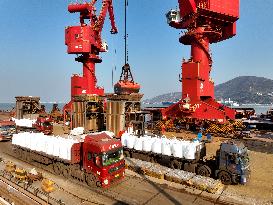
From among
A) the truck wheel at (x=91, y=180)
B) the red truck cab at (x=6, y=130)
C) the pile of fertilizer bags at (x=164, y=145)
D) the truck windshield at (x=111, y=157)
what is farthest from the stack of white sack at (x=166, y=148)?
the red truck cab at (x=6, y=130)

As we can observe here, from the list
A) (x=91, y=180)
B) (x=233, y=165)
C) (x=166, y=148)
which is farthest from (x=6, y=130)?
(x=233, y=165)

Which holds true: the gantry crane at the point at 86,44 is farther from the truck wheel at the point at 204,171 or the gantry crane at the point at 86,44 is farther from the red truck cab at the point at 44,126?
the truck wheel at the point at 204,171

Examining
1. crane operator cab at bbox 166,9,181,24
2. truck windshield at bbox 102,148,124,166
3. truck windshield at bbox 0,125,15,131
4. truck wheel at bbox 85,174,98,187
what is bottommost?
truck wheel at bbox 85,174,98,187

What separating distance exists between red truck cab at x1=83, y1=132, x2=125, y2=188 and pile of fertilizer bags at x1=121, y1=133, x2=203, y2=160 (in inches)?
196

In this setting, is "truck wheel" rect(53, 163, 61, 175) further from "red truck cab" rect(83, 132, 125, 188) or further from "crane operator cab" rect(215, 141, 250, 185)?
"crane operator cab" rect(215, 141, 250, 185)

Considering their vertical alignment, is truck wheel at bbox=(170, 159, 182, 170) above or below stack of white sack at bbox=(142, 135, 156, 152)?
below

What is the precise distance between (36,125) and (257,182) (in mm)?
29589

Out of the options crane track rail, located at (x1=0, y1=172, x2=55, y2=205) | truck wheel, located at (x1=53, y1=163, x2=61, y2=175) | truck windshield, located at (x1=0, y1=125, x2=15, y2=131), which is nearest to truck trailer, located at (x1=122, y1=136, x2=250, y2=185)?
truck wheel, located at (x1=53, y1=163, x2=61, y2=175)

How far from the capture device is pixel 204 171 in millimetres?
19266

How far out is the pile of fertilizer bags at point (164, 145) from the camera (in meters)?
20.2

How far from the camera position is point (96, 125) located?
3878cm

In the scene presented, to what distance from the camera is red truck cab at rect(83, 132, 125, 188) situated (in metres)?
16.4

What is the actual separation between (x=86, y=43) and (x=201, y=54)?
2297cm

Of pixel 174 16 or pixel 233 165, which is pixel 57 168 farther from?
pixel 174 16
